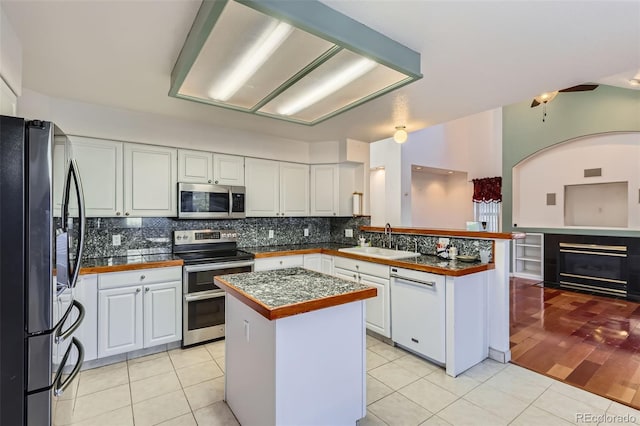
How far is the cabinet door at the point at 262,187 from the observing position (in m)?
3.79

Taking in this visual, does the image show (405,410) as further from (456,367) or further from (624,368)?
(624,368)

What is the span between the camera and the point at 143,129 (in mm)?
3098

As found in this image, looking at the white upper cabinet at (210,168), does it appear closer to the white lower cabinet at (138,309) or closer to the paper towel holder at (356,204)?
the white lower cabinet at (138,309)

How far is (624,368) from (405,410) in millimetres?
2178

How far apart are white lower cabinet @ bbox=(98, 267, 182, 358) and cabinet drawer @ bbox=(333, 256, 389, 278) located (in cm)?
177

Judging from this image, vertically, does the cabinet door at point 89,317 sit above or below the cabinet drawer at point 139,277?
below

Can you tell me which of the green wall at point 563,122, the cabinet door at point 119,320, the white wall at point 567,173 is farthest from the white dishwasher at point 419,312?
the white wall at point 567,173

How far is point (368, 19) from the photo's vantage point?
63.2 inches

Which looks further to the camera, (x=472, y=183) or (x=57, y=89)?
(x=472, y=183)

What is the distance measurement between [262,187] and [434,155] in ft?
18.9

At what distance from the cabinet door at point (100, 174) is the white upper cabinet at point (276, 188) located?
1351 millimetres

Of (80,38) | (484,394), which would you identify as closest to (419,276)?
(484,394)
